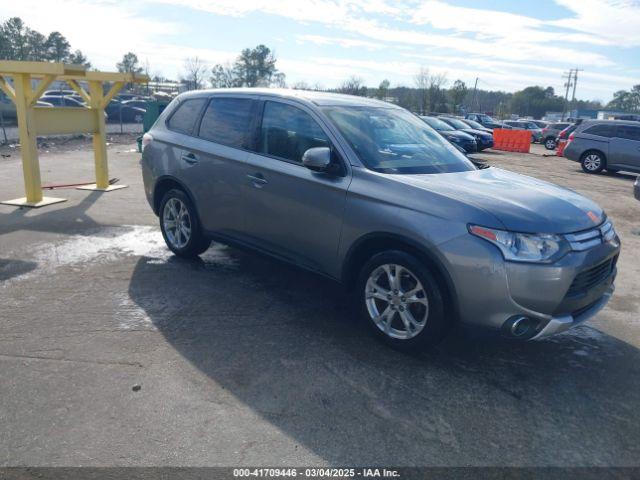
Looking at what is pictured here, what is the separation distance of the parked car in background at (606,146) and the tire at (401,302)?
49.4ft

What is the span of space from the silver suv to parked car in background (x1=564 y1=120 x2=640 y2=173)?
44.8ft

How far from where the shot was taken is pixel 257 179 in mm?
4621

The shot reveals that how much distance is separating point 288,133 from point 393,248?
1.48 metres

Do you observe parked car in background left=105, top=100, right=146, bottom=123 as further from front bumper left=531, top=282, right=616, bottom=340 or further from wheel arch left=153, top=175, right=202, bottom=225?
front bumper left=531, top=282, right=616, bottom=340

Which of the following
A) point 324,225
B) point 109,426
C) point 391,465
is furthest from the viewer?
point 324,225

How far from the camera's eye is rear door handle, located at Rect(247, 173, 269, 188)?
457cm

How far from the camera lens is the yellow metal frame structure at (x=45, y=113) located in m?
7.84

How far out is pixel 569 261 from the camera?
335cm

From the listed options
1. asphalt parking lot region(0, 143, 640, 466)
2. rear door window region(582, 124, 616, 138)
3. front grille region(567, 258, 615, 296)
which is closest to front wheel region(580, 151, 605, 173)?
rear door window region(582, 124, 616, 138)

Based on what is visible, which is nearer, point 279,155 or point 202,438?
point 202,438

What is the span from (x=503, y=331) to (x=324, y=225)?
5.11ft

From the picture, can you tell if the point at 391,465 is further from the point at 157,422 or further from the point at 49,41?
the point at 49,41

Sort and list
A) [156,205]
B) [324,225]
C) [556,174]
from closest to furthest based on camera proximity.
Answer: [324,225]
[156,205]
[556,174]

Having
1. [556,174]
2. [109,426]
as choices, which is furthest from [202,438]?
[556,174]
